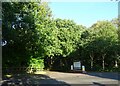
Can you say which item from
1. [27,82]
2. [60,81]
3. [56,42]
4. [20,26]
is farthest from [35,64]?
[20,26]

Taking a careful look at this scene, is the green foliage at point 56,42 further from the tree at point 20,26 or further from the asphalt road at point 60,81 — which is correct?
the asphalt road at point 60,81

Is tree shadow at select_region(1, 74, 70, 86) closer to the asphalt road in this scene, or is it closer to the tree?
the asphalt road

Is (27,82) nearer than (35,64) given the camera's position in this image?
Yes

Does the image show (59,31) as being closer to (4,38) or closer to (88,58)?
(88,58)

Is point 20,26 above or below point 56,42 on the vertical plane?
below

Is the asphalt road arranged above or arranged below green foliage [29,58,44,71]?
below

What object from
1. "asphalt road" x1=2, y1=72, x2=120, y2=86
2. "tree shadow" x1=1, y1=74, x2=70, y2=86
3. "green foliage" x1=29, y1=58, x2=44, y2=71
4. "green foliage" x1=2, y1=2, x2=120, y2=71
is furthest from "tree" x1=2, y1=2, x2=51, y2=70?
"green foliage" x1=29, y1=58, x2=44, y2=71

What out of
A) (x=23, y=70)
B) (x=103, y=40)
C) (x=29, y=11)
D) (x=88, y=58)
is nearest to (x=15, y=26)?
(x=29, y=11)

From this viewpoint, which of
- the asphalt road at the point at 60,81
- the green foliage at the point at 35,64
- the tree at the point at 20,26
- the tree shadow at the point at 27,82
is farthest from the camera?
the green foliage at the point at 35,64

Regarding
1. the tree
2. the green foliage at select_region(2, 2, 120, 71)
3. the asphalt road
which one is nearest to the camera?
the tree

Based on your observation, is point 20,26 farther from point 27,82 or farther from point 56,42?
point 56,42

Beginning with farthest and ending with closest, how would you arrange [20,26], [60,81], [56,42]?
[56,42] → [60,81] → [20,26]

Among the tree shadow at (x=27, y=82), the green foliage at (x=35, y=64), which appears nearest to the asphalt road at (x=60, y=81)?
the tree shadow at (x=27, y=82)

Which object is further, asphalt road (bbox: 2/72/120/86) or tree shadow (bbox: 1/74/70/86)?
asphalt road (bbox: 2/72/120/86)
